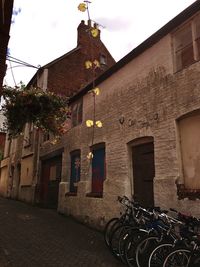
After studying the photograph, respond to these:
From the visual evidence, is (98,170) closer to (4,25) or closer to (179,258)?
(179,258)

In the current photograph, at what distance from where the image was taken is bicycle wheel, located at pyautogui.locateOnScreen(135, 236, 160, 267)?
5.60 m

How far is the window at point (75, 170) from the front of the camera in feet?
39.5

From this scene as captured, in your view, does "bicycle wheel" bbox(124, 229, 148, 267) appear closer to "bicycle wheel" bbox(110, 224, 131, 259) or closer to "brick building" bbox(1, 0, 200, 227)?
"bicycle wheel" bbox(110, 224, 131, 259)

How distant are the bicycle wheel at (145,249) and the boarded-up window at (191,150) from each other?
1782 mm

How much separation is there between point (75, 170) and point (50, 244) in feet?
15.5

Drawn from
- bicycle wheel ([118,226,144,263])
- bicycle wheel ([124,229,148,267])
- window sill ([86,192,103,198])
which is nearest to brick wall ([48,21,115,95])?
window sill ([86,192,103,198])

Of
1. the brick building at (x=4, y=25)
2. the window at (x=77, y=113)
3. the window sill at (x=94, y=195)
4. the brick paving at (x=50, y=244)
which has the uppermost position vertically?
the window at (x=77, y=113)

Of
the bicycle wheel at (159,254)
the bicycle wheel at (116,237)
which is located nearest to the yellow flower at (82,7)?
the bicycle wheel at (159,254)

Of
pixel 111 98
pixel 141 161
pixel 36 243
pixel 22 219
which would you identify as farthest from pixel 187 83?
pixel 22 219

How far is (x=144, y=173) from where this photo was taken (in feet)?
27.6

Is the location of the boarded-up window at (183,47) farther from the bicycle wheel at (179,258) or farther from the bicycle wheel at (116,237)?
the bicycle wheel at (179,258)

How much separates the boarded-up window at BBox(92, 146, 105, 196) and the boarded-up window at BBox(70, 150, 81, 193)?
4.29 ft

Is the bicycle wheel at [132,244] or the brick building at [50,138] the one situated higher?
the brick building at [50,138]

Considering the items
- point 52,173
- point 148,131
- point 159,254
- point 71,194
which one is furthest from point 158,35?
point 52,173
